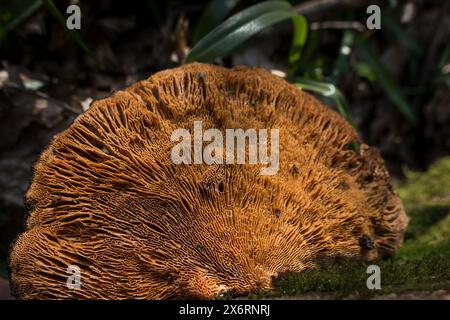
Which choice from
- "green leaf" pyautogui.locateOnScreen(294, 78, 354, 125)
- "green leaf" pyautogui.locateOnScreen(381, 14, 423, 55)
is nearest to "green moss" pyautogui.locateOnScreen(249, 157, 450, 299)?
"green leaf" pyautogui.locateOnScreen(294, 78, 354, 125)

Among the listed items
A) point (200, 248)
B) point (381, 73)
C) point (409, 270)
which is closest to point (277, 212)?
point (200, 248)

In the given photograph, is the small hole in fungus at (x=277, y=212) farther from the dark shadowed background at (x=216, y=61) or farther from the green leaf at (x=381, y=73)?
the green leaf at (x=381, y=73)

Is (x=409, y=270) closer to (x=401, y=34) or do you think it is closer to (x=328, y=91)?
(x=328, y=91)

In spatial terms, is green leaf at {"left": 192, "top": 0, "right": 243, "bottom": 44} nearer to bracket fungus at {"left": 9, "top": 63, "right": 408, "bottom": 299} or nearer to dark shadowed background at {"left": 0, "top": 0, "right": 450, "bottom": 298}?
dark shadowed background at {"left": 0, "top": 0, "right": 450, "bottom": 298}

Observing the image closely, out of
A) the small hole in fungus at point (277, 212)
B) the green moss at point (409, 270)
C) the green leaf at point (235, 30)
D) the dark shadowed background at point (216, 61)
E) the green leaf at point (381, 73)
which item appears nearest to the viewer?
the green moss at point (409, 270)

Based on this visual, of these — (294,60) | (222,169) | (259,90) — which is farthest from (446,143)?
(222,169)

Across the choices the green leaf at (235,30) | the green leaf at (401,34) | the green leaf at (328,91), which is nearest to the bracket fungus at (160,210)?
the green leaf at (235,30)

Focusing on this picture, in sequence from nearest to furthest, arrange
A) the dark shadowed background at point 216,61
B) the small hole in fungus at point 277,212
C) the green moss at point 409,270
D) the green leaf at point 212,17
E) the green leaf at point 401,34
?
the green moss at point 409,270
the small hole in fungus at point 277,212
the dark shadowed background at point 216,61
the green leaf at point 212,17
the green leaf at point 401,34
